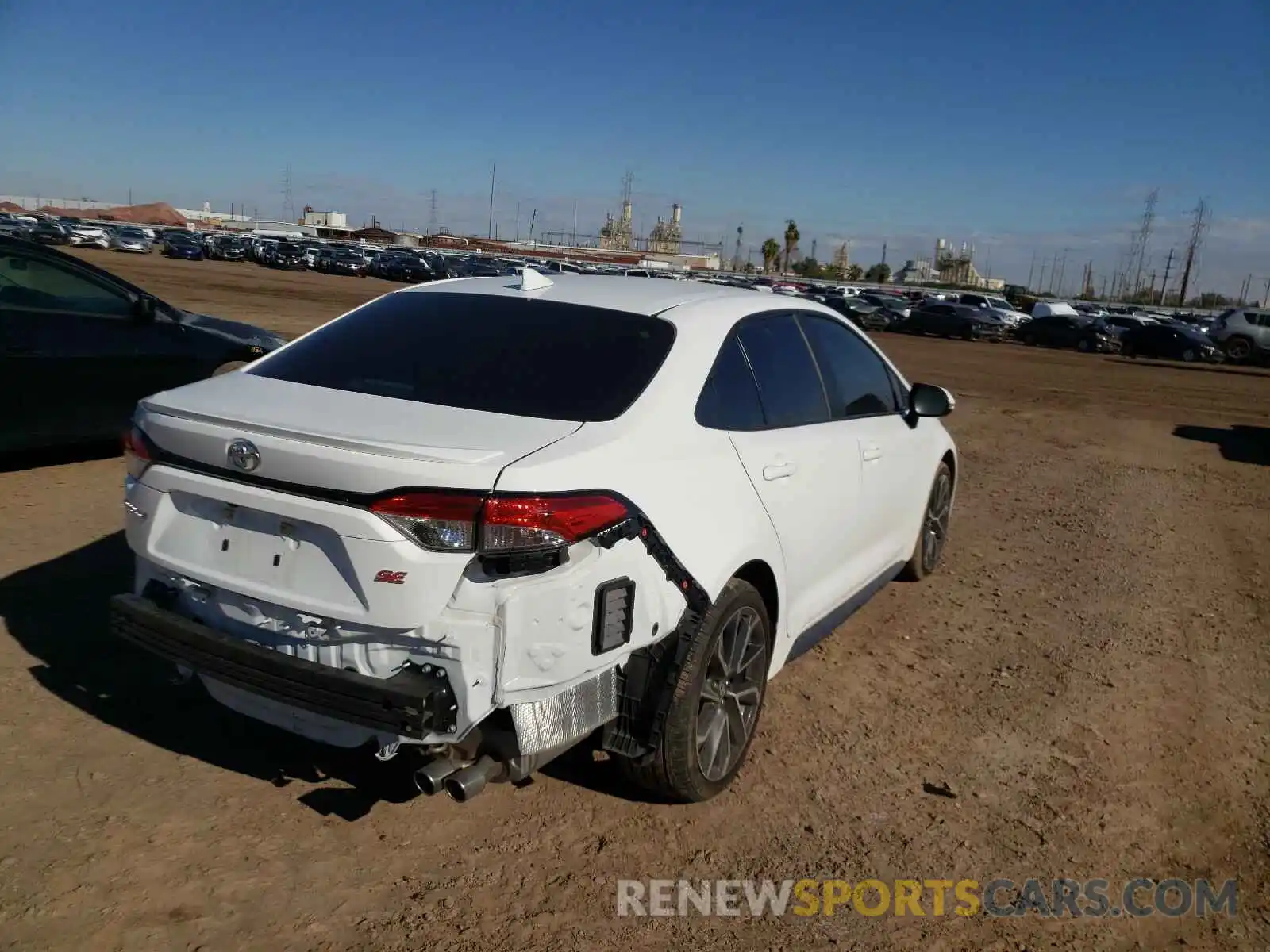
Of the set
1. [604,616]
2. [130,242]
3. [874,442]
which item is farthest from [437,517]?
[130,242]

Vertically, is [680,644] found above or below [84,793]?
above

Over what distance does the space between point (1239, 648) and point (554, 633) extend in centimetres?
411

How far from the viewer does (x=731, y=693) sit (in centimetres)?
348

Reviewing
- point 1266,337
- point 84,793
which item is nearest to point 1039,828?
point 84,793

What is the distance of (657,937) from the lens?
111 inches

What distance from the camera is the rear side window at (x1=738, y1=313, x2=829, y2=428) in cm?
389

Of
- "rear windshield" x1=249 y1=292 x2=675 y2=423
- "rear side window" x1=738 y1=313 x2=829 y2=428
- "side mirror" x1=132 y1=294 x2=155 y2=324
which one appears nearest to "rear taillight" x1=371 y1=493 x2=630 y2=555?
"rear windshield" x1=249 y1=292 x2=675 y2=423

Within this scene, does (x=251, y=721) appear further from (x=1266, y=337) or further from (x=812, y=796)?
(x=1266, y=337)

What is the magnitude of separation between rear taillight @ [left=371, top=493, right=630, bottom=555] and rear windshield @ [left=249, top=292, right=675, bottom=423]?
1.58 feet

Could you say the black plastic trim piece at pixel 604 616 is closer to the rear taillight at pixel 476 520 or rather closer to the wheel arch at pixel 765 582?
the rear taillight at pixel 476 520

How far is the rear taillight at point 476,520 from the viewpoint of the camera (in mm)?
2658

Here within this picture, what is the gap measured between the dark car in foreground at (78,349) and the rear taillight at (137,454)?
3953 millimetres

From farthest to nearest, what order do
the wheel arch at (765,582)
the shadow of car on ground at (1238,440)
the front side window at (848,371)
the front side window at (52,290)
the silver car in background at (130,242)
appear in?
the silver car in background at (130,242), the shadow of car on ground at (1238,440), the front side window at (52,290), the front side window at (848,371), the wheel arch at (765,582)

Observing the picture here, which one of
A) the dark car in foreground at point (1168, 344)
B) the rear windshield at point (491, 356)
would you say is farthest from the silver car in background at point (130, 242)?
the rear windshield at point (491, 356)
